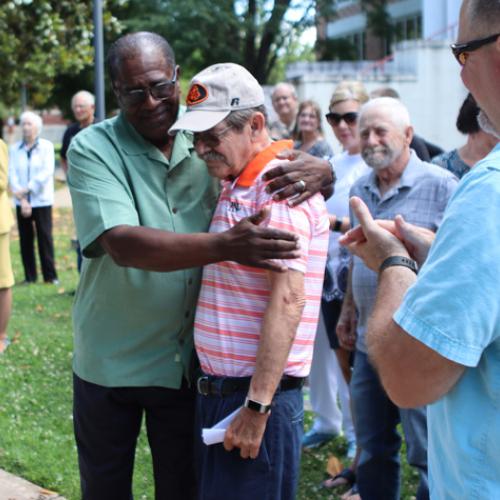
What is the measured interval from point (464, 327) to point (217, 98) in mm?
1392

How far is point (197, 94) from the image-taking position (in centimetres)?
270

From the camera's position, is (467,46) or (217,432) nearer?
(467,46)

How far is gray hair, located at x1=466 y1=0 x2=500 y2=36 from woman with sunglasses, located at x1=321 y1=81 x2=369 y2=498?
3161 millimetres

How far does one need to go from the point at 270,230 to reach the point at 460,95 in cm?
2092

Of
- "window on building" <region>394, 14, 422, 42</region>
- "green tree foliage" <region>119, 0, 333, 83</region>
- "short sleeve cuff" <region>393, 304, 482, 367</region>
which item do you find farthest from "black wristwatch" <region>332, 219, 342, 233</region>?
"window on building" <region>394, 14, 422, 42</region>

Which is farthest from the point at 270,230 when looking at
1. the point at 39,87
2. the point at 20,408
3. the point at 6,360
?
the point at 39,87

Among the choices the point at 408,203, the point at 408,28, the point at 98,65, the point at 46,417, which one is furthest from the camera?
the point at 408,28

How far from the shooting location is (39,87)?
59.2ft

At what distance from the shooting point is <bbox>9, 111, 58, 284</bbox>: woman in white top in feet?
35.3

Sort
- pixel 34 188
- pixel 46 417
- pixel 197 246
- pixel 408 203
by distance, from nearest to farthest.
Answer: pixel 197 246
pixel 408 203
pixel 46 417
pixel 34 188

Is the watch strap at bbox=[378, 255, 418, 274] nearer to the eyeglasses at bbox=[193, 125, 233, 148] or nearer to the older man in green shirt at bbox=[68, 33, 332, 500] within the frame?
the older man in green shirt at bbox=[68, 33, 332, 500]

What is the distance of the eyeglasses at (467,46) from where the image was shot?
1.56 meters

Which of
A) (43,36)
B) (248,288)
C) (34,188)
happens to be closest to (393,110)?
(248,288)

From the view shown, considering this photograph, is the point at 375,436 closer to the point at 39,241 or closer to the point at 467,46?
the point at 467,46
